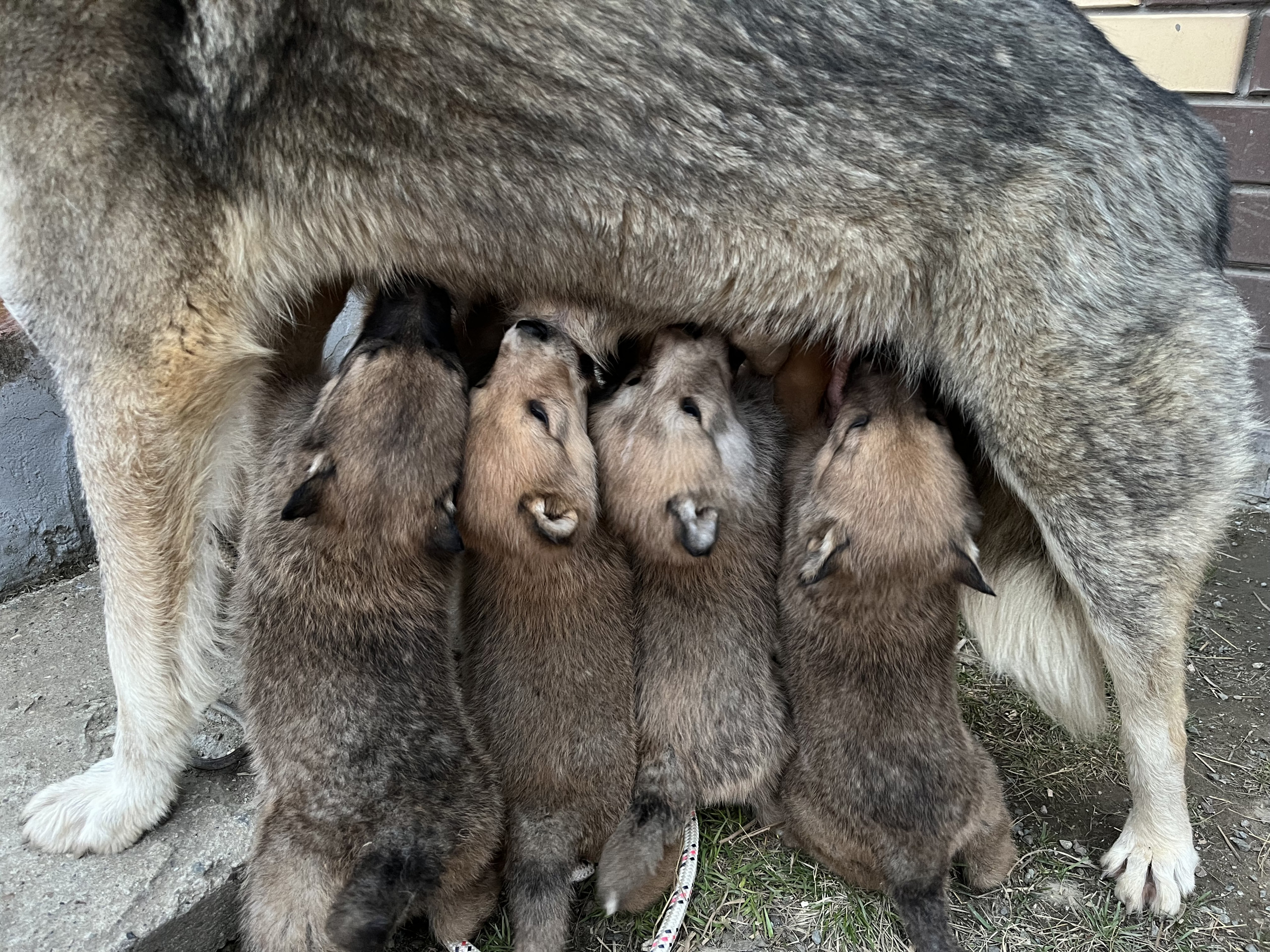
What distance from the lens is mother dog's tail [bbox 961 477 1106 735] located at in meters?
3.03

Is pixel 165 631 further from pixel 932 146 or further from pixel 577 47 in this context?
pixel 932 146

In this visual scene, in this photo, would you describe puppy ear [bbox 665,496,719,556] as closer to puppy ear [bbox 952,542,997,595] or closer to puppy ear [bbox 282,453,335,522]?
puppy ear [bbox 952,542,997,595]

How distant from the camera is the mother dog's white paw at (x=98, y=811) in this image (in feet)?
8.59

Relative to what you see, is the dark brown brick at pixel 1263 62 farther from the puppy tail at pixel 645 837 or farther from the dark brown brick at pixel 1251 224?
the puppy tail at pixel 645 837

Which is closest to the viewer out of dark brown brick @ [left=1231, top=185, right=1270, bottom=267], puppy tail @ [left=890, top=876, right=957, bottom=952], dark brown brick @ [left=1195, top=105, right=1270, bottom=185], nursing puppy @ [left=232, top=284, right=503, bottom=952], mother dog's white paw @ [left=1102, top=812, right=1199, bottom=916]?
nursing puppy @ [left=232, top=284, right=503, bottom=952]

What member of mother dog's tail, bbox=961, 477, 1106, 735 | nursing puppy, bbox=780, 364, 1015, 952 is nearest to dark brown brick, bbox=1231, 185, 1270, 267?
mother dog's tail, bbox=961, 477, 1106, 735

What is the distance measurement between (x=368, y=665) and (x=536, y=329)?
46.2 inches

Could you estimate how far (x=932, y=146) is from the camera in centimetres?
258

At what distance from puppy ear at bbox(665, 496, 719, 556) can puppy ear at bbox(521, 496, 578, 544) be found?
31 cm

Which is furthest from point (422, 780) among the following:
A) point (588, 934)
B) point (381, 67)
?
point (381, 67)

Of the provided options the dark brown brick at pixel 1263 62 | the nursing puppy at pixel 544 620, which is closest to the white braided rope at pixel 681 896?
the nursing puppy at pixel 544 620

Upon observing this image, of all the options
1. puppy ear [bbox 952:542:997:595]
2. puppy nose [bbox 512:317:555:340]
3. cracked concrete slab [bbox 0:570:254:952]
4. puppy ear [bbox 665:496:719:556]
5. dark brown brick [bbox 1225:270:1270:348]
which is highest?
puppy nose [bbox 512:317:555:340]

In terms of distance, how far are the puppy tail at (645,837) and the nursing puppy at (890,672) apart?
0.39 m

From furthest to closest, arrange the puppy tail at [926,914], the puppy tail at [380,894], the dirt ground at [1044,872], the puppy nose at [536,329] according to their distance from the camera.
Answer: the puppy nose at [536,329]
the dirt ground at [1044,872]
the puppy tail at [926,914]
the puppy tail at [380,894]
